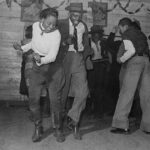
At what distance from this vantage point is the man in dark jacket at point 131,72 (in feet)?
20.9

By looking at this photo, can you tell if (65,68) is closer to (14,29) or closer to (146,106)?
(146,106)

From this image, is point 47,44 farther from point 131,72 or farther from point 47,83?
point 131,72

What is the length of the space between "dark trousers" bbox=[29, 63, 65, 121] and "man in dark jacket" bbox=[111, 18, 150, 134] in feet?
3.78

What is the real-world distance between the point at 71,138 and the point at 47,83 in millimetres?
971

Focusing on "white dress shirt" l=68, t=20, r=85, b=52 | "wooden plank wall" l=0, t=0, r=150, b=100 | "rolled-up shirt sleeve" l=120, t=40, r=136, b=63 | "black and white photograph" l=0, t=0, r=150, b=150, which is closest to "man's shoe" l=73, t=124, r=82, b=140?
"black and white photograph" l=0, t=0, r=150, b=150

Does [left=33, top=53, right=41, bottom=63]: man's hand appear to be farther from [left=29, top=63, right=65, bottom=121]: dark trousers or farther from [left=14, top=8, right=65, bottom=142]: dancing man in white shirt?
[left=29, top=63, right=65, bottom=121]: dark trousers

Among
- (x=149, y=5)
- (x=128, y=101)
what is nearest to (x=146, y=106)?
(x=128, y=101)

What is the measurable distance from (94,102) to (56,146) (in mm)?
2036

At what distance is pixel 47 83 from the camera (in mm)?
5887

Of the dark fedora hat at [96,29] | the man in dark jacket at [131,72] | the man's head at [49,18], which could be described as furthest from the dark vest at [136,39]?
the dark fedora hat at [96,29]

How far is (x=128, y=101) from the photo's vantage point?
21.4 feet

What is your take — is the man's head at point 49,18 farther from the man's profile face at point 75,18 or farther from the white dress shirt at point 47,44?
the man's profile face at point 75,18

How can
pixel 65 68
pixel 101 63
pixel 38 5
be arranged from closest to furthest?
1. pixel 65 68
2. pixel 101 63
3. pixel 38 5

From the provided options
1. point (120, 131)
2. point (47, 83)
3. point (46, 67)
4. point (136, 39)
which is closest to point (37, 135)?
point (47, 83)
